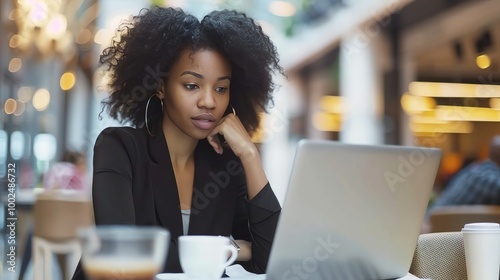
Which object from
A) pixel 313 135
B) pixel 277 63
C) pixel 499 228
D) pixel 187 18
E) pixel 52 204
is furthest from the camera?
pixel 313 135

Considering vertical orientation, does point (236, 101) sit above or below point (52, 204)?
above

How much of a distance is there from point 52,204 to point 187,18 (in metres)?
3.04

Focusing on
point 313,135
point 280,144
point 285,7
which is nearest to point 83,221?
point 285,7

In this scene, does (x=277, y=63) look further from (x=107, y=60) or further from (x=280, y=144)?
(x=280, y=144)

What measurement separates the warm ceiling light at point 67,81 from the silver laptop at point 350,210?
10747 mm

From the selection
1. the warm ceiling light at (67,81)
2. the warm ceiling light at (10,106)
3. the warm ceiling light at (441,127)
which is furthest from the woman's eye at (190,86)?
the warm ceiling light at (67,81)

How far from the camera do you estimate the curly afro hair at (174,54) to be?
1.81 m

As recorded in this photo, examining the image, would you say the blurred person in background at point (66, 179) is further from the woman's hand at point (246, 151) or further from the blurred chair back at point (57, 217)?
the woman's hand at point (246, 151)

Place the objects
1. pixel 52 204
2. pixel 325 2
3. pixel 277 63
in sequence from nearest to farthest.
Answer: pixel 277 63
pixel 52 204
pixel 325 2

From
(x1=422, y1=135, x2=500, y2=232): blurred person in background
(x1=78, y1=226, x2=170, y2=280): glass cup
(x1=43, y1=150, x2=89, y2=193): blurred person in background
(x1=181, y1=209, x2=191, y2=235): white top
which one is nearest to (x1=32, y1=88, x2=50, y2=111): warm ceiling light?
(x1=43, y1=150, x2=89, y2=193): blurred person in background

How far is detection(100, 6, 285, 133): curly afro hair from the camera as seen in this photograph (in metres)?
1.81

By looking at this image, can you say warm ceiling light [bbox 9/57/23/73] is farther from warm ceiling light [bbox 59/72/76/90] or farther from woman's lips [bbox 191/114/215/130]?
woman's lips [bbox 191/114/215/130]

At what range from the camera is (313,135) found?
12.8m

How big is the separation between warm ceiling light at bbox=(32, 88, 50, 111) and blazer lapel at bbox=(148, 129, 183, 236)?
24.1 feet
